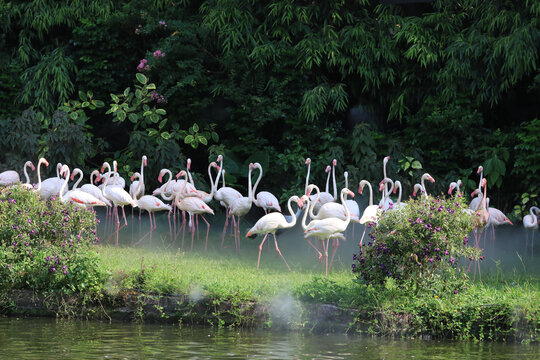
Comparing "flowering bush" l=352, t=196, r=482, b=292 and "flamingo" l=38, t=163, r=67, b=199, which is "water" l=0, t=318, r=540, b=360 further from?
"flamingo" l=38, t=163, r=67, b=199

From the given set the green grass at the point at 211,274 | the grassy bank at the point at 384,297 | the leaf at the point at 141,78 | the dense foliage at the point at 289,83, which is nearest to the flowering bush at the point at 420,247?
the grassy bank at the point at 384,297

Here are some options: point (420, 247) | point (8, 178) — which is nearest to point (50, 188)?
point (8, 178)

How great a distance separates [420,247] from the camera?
7816 mm

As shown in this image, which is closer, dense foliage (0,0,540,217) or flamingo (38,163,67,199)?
flamingo (38,163,67,199)

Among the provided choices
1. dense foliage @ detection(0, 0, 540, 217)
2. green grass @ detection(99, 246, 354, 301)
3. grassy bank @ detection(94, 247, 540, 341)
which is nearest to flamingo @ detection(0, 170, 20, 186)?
dense foliage @ detection(0, 0, 540, 217)

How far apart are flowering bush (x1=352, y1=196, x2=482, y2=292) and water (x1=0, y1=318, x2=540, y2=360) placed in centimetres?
77

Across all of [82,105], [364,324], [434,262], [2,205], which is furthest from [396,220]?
[82,105]

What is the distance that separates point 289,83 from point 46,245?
7752 mm

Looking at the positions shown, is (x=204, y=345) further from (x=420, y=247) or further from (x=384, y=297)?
(x=420, y=247)

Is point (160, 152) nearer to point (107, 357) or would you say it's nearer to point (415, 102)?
point (415, 102)

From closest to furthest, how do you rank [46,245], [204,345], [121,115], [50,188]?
[204,345]
[46,245]
[50,188]
[121,115]

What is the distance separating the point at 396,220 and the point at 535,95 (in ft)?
25.1

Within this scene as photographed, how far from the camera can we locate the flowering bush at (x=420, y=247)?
7844 millimetres

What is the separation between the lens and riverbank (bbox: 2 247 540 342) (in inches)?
292
